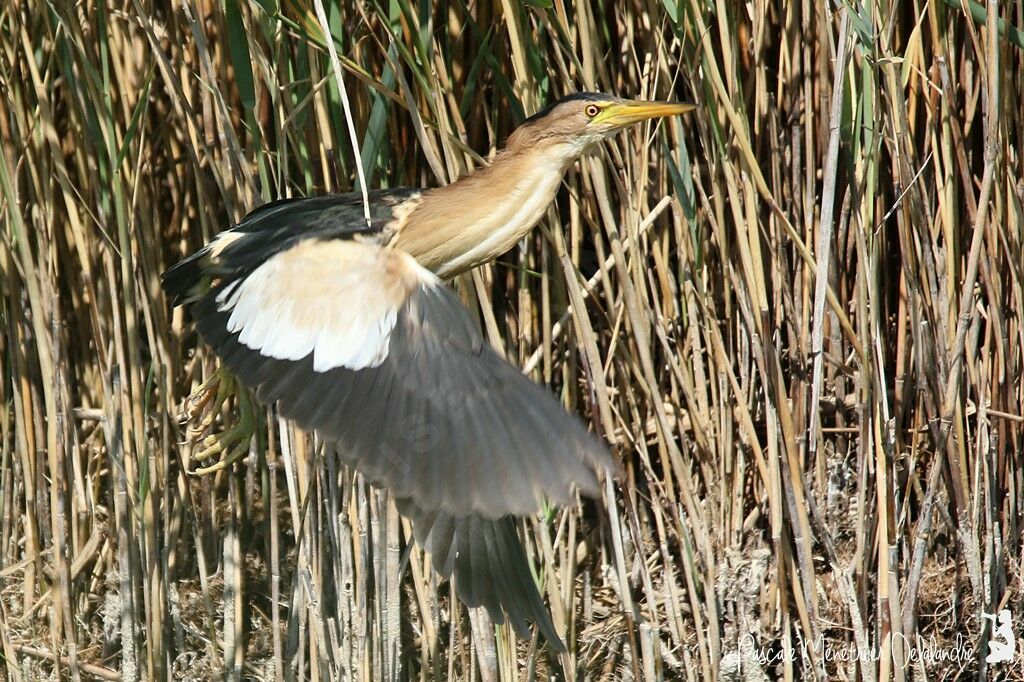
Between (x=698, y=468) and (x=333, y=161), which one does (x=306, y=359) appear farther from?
(x=698, y=468)

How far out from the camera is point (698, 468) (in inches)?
92.1

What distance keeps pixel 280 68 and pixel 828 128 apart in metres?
0.96

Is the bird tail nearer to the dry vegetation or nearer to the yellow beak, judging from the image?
the dry vegetation

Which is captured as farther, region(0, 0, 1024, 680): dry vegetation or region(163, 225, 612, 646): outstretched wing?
region(0, 0, 1024, 680): dry vegetation

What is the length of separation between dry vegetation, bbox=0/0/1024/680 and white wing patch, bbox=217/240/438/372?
166 millimetres

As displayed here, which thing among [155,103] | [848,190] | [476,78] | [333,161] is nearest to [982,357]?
[848,190]

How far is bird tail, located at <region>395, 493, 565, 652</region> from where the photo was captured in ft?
6.49

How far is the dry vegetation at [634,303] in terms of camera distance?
199cm

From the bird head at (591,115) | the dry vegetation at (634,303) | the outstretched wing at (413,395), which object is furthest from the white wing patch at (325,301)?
the bird head at (591,115)

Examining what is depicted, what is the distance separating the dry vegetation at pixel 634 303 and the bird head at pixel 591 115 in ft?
0.31

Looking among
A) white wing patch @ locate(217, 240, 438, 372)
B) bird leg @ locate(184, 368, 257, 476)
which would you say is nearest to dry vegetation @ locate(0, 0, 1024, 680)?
bird leg @ locate(184, 368, 257, 476)

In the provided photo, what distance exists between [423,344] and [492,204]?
378mm

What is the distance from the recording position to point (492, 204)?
201 centimetres

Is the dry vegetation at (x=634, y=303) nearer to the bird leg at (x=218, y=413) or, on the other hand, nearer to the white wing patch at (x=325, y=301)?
the bird leg at (x=218, y=413)
